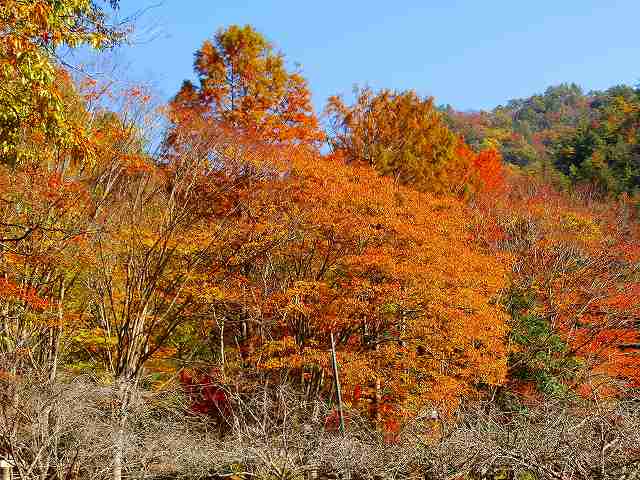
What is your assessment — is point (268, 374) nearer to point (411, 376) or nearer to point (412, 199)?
point (411, 376)

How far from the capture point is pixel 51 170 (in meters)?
10.6

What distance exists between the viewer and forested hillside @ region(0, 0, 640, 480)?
745 cm

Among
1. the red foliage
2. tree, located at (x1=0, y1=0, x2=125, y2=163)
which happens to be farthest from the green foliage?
tree, located at (x1=0, y1=0, x2=125, y2=163)

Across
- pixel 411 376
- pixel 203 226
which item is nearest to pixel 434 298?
pixel 411 376

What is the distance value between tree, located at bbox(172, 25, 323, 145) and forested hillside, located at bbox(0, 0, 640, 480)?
68 millimetres

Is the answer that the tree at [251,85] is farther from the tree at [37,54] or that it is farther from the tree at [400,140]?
the tree at [37,54]

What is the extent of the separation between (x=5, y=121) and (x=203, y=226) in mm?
6839

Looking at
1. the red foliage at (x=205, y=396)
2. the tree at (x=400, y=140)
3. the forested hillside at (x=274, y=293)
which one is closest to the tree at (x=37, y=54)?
the forested hillside at (x=274, y=293)

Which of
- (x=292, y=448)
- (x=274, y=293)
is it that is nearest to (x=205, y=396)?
(x=274, y=293)

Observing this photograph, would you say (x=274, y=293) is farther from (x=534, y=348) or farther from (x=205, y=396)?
(x=534, y=348)

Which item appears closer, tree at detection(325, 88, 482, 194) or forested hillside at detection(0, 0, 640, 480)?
forested hillside at detection(0, 0, 640, 480)

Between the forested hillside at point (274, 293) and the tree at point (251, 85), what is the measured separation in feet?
0.22

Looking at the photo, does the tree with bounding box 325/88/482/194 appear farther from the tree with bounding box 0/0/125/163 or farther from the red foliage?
the tree with bounding box 0/0/125/163

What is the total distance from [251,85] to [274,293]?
799 centimetres
